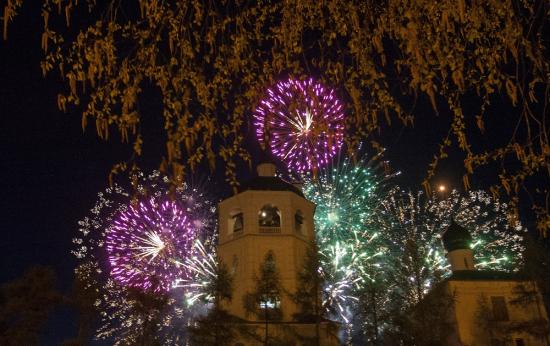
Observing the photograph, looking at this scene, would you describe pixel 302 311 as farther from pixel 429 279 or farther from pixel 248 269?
pixel 429 279

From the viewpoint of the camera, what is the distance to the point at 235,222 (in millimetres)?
34062

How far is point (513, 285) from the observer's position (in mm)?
33812

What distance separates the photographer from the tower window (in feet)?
107

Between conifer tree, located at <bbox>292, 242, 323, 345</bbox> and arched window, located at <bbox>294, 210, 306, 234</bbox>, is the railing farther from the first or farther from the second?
conifer tree, located at <bbox>292, 242, 323, 345</bbox>

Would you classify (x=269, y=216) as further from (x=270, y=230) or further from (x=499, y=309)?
(x=499, y=309)

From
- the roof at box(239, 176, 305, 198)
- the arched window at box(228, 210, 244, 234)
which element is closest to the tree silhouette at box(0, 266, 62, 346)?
the arched window at box(228, 210, 244, 234)

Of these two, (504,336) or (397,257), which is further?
(397,257)

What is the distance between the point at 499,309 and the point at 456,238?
6430 mm

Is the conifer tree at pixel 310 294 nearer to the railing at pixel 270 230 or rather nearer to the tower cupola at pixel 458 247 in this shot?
the railing at pixel 270 230

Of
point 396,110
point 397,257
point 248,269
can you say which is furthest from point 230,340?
point 396,110

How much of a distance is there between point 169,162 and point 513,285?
32916 mm

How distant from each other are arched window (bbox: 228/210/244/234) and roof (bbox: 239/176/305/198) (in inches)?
62.9

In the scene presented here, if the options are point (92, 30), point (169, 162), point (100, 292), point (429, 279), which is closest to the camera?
point (169, 162)

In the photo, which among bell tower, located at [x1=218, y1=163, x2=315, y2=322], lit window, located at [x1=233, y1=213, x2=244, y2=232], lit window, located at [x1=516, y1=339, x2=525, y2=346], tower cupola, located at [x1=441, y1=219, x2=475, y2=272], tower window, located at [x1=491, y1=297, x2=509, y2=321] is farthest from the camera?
tower cupola, located at [x1=441, y1=219, x2=475, y2=272]
